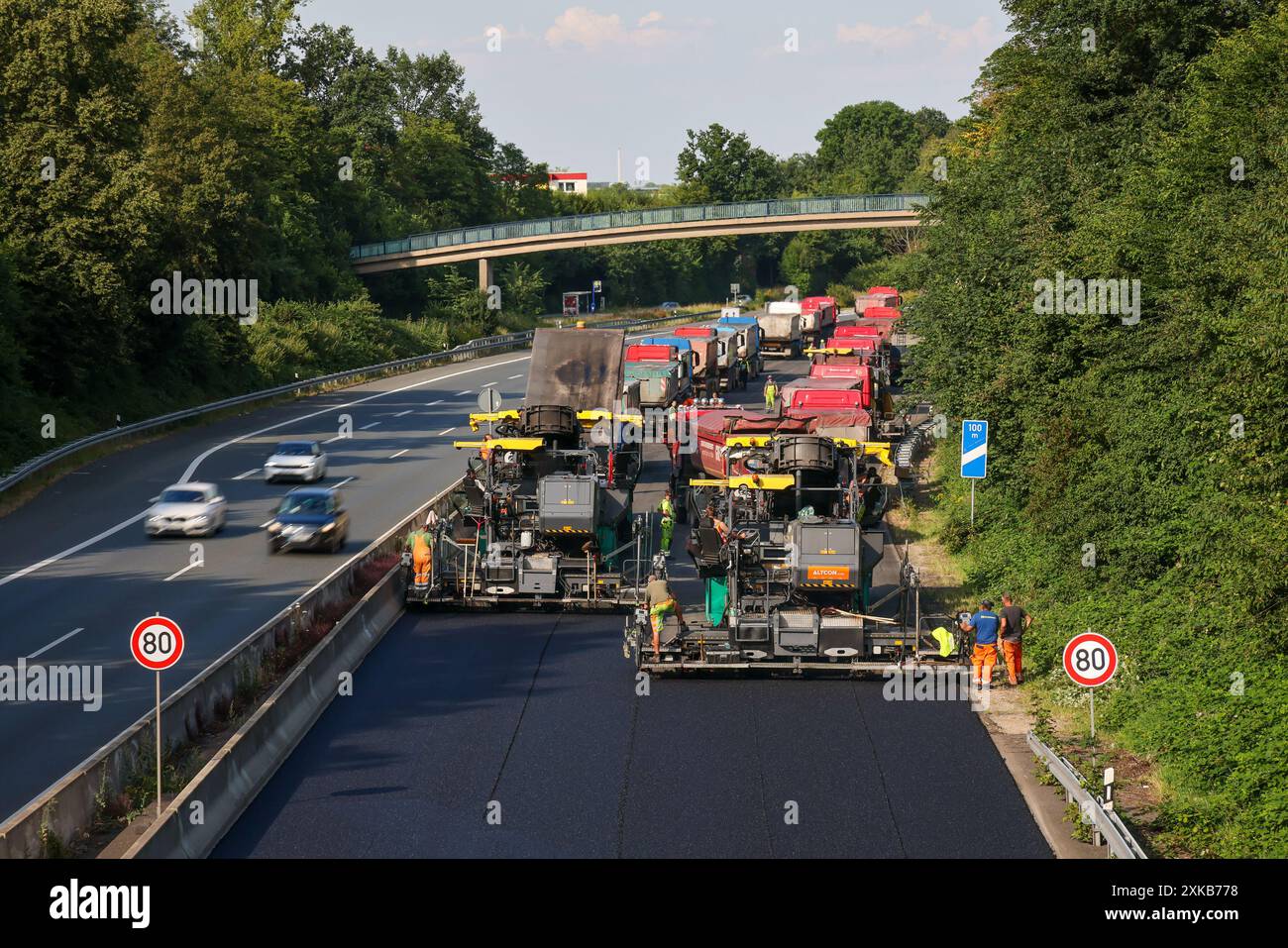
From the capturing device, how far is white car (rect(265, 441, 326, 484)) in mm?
40906

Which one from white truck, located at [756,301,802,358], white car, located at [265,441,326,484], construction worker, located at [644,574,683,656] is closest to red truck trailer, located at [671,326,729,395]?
white truck, located at [756,301,802,358]

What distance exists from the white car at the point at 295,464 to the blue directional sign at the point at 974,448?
19.6 metres

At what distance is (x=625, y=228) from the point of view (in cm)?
9312

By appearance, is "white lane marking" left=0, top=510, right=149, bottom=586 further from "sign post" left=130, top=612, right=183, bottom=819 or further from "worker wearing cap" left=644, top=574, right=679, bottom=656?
"sign post" left=130, top=612, right=183, bottom=819

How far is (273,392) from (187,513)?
88.6 ft

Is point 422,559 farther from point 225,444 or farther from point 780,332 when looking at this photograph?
point 780,332

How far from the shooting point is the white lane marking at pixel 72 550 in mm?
29688

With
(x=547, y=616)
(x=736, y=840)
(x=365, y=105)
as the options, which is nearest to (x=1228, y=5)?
(x=547, y=616)

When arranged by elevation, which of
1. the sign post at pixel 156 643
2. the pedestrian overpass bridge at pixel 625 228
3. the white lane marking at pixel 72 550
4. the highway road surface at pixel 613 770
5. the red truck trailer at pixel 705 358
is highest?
the pedestrian overpass bridge at pixel 625 228

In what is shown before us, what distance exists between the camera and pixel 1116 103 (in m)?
44.6

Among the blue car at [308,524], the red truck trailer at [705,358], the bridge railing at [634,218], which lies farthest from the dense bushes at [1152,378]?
the bridge railing at [634,218]

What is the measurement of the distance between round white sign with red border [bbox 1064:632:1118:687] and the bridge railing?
76520mm

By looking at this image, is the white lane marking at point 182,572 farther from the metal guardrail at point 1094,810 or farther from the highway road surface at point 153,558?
the metal guardrail at point 1094,810

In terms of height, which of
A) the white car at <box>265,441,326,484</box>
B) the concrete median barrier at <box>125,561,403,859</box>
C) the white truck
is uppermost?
the white truck
